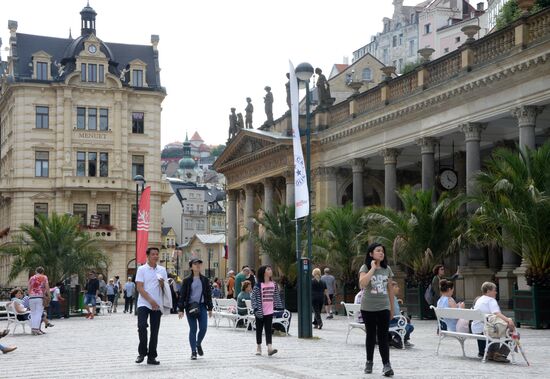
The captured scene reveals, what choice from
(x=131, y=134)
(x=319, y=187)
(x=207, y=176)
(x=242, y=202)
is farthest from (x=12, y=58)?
(x=207, y=176)

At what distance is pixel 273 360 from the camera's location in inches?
612

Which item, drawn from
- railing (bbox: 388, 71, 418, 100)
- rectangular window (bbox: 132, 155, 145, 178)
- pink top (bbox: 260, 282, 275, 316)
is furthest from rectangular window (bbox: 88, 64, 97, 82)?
pink top (bbox: 260, 282, 275, 316)

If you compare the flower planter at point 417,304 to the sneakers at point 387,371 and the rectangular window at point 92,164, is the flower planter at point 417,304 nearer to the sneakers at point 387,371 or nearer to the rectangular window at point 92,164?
the sneakers at point 387,371

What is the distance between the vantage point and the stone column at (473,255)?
33.6 m

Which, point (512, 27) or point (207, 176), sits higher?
point (207, 176)

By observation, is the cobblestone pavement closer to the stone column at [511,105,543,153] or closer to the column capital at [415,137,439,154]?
the stone column at [511,105,543,153]

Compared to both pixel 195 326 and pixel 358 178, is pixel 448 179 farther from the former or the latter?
pixel 195 326

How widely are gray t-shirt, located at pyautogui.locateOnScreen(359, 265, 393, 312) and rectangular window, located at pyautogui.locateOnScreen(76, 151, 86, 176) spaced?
59429 mm

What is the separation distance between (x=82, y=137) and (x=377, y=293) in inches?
2343

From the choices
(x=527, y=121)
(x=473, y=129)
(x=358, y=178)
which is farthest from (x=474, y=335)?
(x=358, y=178)

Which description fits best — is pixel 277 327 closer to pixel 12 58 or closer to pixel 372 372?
pixel 372 372

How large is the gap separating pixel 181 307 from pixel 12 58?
5855 cm

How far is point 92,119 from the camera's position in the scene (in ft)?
231

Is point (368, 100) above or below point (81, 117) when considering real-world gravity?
below
